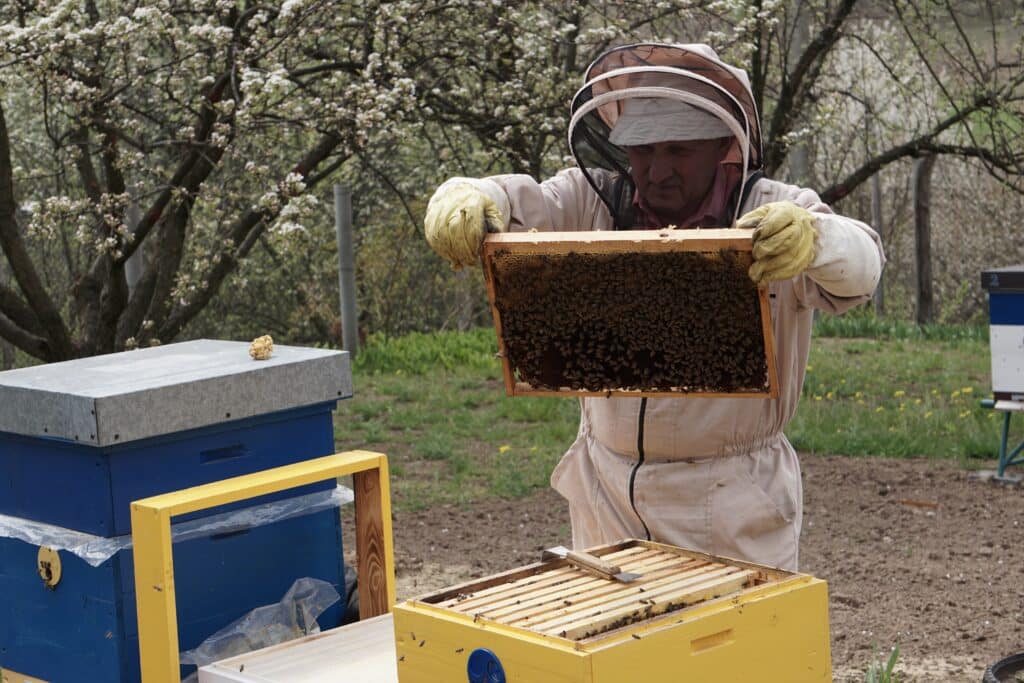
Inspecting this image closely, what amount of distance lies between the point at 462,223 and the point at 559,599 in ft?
2.52

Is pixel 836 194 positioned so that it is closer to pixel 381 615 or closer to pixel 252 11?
pixel 252 11

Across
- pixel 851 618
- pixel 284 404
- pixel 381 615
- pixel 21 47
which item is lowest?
pixel 851 618

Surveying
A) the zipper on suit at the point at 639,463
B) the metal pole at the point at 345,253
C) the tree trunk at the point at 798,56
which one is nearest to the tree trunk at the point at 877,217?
the tree trunk at the point at 798,56

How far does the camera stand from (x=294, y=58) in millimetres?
6770

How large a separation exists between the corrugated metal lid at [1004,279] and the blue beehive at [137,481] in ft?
13.4

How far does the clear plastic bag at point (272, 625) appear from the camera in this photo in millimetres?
2611

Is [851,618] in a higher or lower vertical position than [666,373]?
lower

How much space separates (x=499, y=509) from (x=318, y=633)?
3728mm

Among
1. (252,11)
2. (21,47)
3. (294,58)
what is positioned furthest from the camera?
(294,58)

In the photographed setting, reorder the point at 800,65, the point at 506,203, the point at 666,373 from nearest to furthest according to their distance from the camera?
1. the point at 666,373
2. the point at 506,203
3. the point at 800,65

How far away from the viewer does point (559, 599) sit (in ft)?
6.71

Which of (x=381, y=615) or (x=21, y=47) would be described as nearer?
(x=381, y=615)

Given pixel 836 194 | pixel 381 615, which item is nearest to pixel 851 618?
pixel 381 615

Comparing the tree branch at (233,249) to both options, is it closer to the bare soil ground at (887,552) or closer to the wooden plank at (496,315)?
the bare soil ground at (887,552)
